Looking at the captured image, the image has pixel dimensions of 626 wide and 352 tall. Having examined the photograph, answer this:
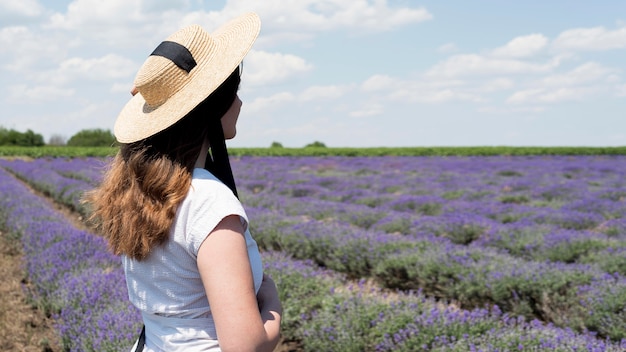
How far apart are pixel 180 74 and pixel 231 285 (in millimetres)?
575

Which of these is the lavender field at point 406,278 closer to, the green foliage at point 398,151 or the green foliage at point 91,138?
the green foliage at point 398,151

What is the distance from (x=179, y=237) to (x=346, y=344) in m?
2.63

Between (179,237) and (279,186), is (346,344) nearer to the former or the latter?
(179,237)

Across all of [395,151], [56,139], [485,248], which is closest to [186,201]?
[485,248]

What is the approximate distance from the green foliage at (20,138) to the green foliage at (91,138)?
188 inches

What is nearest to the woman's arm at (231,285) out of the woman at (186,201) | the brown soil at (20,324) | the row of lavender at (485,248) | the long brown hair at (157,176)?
the woman at (186,201)

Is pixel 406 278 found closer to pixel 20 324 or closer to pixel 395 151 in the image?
pixel 20 324

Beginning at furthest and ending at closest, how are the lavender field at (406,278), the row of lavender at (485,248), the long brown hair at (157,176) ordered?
the row of lavender at (485,248) → the lavender field at (406,278) → the long brown hair at (157,176)

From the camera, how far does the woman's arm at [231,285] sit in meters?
1.28

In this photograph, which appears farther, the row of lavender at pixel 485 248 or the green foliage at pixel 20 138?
the green foliage at pixel 20 138

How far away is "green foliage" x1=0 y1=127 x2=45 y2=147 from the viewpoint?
218 feet

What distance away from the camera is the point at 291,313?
4.44 m

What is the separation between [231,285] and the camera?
1.28 m

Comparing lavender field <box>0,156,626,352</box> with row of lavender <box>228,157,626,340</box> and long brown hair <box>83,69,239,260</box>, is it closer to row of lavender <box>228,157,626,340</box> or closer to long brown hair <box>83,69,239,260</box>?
row of lavender <box>228,157,626,340</box>
